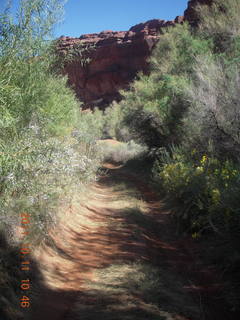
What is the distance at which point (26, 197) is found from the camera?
4.98 m

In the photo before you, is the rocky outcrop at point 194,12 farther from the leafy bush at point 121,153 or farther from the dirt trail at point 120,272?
the dirt trail at point 120,272

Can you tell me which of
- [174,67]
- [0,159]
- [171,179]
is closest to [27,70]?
[0,159]

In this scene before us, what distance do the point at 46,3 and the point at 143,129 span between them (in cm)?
1258

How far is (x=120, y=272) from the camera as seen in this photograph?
17.1ft

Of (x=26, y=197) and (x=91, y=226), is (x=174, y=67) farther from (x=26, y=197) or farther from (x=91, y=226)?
(x=26, y=197)

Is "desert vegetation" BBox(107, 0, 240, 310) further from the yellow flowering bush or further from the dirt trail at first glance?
the dirt trail

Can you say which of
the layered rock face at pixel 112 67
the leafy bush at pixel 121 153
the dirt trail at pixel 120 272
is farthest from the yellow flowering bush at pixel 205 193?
the layered rock face at pixel 112 67

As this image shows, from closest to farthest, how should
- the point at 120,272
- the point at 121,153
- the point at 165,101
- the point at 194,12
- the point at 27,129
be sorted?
the point at 120,272, the point at 27,129, the point at 165,101, the point at 121,153, the point at 194,12

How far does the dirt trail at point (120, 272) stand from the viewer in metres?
3.94

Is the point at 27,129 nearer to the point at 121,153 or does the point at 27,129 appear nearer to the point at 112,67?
the point at 121,153
